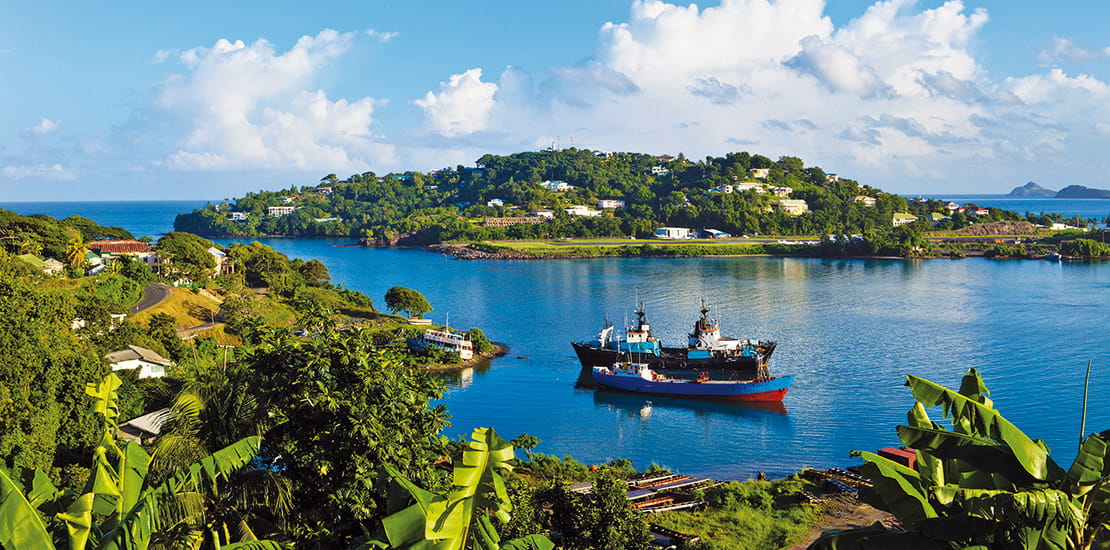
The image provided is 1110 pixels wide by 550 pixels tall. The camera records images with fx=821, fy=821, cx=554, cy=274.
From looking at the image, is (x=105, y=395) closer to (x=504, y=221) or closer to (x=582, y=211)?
(x=504, y=221)

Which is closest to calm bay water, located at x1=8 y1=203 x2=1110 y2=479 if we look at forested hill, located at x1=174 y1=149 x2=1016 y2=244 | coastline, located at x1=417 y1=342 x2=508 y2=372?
coastline, located at x1=417 y1=342 x2=508 y2=372

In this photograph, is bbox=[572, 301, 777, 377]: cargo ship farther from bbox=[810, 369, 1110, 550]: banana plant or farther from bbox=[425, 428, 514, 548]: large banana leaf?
bbox=[425, 428, 514, 548]: large banana leaf

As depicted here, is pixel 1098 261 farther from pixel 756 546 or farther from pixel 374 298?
pixel 756 546

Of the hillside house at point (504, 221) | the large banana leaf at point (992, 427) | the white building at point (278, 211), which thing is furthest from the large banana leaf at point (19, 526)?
A: the white building at point (278, 211)

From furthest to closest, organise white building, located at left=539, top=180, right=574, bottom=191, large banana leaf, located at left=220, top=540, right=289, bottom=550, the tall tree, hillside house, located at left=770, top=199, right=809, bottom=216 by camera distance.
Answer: white building, located at left=539, top=180, right=574, bottom=191
hillside house, located at left=770, top=199, right=809, bottom=216
the tall tree
large banana leaf, located at left=220, top=540, right=289, bottom=550

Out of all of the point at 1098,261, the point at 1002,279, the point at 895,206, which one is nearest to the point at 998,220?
the point at 895,206
